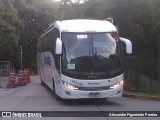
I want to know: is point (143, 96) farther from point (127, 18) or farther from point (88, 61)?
point (127, 18)

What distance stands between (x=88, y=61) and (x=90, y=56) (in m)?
0.22

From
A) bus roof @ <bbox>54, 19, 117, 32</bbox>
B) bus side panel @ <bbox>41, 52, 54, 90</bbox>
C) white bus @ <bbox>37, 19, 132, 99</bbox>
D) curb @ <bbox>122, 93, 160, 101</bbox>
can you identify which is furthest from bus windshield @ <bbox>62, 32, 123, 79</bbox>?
bus side panel @ <bbox>41, 52, 54, 90</bbox>

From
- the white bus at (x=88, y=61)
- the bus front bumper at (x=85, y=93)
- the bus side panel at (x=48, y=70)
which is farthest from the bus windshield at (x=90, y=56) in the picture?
the bus side panel at (x=48, y=70)

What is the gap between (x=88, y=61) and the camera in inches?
701

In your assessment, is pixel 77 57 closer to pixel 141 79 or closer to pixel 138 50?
pixel 141 79

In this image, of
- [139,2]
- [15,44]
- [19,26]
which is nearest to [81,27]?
[139,2]

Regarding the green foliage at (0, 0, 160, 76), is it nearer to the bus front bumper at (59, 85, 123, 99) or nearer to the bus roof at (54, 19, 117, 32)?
the bus roof at (54, 19, 117, 32)

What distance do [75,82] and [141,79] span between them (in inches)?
358

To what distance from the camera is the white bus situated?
1748 centimetres

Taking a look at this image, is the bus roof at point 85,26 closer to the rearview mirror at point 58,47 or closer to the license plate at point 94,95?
the rearview mirror at point 58,47

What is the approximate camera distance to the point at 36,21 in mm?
65000

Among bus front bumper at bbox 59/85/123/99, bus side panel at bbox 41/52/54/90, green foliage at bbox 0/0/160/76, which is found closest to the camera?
bus front bumper at bbox 59/85/123/99

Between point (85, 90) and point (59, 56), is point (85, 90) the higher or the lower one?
the lower one

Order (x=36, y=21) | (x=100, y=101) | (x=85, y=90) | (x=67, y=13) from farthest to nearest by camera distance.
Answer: (x=36, y=21) < (x=67, y=13) < (x=100, y=101) < (x=85, y=90)
